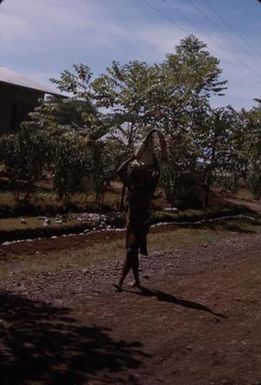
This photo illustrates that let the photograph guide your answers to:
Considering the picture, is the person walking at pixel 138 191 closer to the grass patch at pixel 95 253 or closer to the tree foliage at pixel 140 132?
the grass patch at pixel 95 253

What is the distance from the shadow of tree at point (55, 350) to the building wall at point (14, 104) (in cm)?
2407

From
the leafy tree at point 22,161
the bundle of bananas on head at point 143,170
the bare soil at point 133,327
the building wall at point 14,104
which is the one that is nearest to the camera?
the bare soil at point 133,327

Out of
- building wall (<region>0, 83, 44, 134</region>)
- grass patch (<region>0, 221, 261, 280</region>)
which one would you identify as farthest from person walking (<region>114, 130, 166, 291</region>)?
building wall (<region>0, 83, 44, 134</region>)

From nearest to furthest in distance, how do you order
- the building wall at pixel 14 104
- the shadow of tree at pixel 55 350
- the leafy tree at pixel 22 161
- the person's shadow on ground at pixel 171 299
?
1. the shadow of tree at pixel 55 350
2. the person's shadow on ground at pixel 171 299
3. the leafy tree at pixel 22 161
4. the building wall at pixel 14 104

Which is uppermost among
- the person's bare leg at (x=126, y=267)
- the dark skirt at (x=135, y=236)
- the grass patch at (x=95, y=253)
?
the dark skirt at (x=135, y=236)

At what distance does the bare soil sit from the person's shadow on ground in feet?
0.05

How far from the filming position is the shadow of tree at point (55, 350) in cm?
542

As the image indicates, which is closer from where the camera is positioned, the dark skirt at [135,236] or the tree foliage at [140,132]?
the dark skirt at [135,236]

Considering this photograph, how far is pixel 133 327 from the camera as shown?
714 cm

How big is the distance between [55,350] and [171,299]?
115 inches

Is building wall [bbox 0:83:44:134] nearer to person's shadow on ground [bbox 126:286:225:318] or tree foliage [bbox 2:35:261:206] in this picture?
tree foliage [bbox 2:35:261:206]

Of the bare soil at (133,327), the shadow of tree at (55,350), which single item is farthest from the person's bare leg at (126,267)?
the shadow of tree at (55,350)

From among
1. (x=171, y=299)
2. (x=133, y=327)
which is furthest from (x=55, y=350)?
(x=171, y=299)

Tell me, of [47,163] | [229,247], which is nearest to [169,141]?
[47,163]
